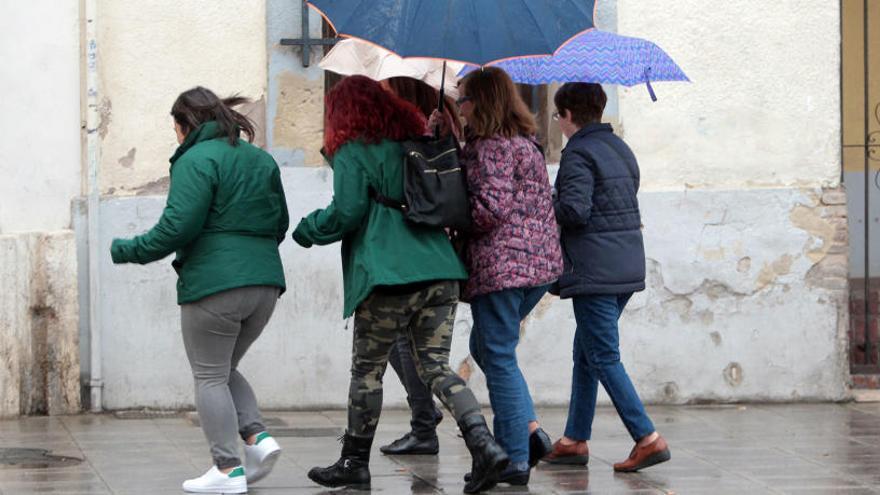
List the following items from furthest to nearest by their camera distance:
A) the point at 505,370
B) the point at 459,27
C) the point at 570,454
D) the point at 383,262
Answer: the point at 570,454, the point at 505,370, the point at 383,262, the point at 459,27

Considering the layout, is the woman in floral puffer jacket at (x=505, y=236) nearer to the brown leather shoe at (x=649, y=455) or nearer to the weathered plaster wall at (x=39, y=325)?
the brown leather shoe at (x=649, y=455)

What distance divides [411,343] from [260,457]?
756mm

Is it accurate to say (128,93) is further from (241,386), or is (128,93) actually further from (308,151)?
(241,386)

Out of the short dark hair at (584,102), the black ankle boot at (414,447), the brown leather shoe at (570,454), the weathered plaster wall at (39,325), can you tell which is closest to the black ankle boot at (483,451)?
the brown leather shoe at (570,454)

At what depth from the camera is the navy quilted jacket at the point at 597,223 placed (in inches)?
255

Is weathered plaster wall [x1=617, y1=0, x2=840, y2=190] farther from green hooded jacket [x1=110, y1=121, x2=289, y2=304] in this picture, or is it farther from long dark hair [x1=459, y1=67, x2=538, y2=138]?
green hooded jacket [x1=110, y1=121, x2=289, y2=304]

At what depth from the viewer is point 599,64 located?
665 cm

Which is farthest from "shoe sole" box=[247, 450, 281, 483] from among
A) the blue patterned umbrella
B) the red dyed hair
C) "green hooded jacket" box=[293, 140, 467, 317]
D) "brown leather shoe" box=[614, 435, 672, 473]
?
the blue patterned umbrella

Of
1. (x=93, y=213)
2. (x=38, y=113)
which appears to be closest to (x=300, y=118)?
(x=93, y=213)

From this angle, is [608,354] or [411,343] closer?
[411,343]

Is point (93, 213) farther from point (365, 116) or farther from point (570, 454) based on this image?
point (570, 454)

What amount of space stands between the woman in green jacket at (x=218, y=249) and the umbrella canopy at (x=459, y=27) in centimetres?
71

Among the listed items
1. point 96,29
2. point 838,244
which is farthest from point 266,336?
point 838,244

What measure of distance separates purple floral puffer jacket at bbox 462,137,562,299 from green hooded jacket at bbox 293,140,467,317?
0.18 metres
